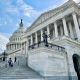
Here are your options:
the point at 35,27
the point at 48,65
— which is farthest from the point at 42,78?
the point at 35,27

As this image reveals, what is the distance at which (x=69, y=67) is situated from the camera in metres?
18.9

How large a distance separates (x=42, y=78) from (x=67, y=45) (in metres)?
8.59

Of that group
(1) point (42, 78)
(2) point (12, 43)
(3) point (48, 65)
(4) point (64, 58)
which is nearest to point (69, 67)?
(4) point (64, 58)

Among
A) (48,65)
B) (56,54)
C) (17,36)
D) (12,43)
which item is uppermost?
(17,36)

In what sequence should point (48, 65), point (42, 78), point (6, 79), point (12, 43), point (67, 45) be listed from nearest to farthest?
1. point (6, 79)
2. point (42, 78)
3. point (48, 65)
4. point (67, 45)
5. point (12, 43)

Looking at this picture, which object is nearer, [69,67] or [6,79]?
[6,79]

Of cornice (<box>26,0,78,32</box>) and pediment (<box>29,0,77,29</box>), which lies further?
pediment (<box>29,0,77,29</box>)

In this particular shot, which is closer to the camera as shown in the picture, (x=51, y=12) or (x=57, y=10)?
(x=57, y=10)

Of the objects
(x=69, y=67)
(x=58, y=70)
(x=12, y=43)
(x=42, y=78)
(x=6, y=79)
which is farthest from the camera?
(x=12, y=43)

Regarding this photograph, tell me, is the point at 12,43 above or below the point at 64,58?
above

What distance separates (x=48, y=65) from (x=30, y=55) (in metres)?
4.64

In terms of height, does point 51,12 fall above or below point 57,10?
above

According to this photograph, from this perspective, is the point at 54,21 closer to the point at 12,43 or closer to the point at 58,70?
the point at 58,70

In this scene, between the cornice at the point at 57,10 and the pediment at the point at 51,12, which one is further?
the pediment at the point at 51,12
